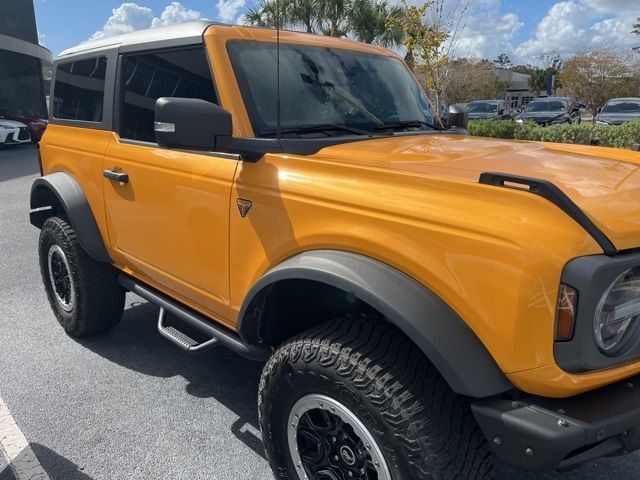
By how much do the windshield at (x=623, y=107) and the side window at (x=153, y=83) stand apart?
19894 millimetres

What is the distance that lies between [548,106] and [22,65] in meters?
24.6

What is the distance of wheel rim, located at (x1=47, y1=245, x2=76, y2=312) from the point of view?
396 cm

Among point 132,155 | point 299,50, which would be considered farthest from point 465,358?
point 132,155

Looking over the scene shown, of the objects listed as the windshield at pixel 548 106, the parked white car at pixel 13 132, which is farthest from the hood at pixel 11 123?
the windshield at pixel 548 106

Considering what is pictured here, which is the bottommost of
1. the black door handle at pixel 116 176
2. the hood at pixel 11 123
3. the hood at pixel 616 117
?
the hood at pixel 11 123

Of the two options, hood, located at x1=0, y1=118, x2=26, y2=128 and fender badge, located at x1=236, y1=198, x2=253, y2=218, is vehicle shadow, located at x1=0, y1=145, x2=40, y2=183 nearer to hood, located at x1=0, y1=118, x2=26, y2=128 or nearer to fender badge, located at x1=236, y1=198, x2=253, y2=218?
hood, located at x1=0, y1=118, x2=26, y2=128

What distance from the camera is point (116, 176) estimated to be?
321cm

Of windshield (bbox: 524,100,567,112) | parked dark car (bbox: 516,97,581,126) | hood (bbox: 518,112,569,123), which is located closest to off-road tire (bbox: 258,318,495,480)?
parked dark car (bbox: 516,97,581,126)

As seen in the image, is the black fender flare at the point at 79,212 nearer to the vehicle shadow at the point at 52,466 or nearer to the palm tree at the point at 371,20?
the vehicle shadow at the point at 52,466

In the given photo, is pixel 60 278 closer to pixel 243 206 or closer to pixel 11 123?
pixel 243 206

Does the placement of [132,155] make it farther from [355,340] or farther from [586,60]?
[586,60]

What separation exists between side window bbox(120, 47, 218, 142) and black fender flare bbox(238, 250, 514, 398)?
1.18 m

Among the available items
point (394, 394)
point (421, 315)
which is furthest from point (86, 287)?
point (421, 315)

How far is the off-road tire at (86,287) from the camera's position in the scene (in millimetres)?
3742
